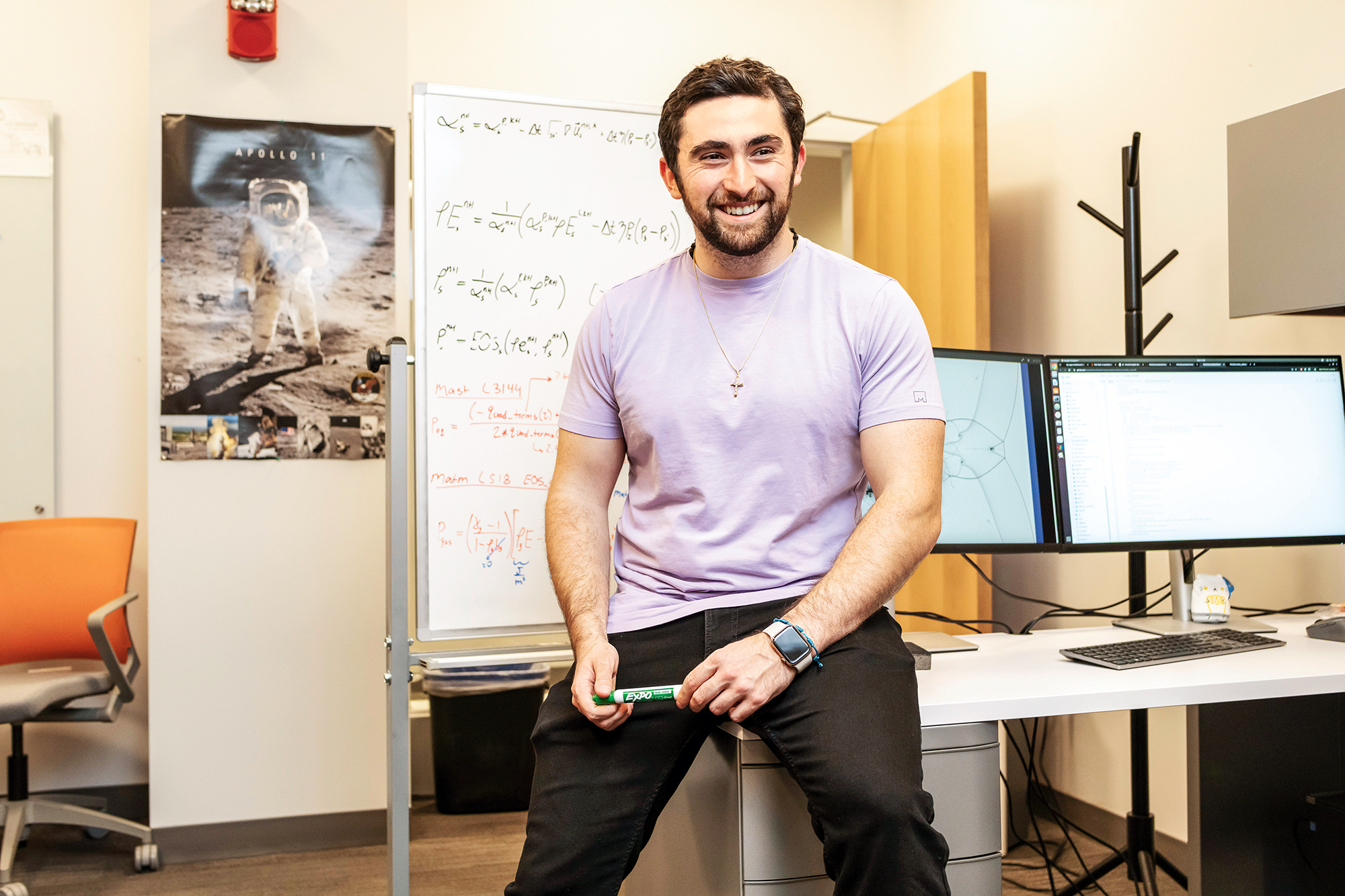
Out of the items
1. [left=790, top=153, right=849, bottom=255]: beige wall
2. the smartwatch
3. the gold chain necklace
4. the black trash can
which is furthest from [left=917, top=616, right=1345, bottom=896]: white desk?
[left=790, top=153, right=849, bottom=255]: beige wall

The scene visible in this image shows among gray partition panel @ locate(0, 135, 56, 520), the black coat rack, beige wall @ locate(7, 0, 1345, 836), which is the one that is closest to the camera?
the black coat rack

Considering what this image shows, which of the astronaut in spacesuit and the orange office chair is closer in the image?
the orange office chair

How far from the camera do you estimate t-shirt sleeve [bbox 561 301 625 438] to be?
1.44 m

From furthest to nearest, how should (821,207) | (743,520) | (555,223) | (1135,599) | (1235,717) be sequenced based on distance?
1. (821,207)
2. (1135,599)
3. (555,223)
4. (1235,717)
5. (743,520)

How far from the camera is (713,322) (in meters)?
1.39

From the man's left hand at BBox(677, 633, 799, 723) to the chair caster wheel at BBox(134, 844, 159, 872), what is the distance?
6.71ft

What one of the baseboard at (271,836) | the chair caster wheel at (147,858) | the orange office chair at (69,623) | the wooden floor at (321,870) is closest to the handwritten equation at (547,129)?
the orange office chair at (69,623)

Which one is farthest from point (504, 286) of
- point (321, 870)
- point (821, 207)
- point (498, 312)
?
point (821, 207)

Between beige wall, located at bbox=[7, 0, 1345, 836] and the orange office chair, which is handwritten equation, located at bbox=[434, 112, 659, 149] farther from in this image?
the orange office chair

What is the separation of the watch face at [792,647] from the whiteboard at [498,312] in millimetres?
827

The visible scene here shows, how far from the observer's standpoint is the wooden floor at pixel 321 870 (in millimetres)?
2348

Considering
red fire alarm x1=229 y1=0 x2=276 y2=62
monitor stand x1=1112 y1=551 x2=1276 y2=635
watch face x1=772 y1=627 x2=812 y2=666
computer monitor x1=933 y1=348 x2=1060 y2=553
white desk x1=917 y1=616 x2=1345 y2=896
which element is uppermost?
red fire alarm x1=229 y1=0 x2=276 y2=62

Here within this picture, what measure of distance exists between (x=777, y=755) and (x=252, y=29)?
2.38m

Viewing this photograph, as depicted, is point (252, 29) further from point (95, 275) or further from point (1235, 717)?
point (1235, 717)
